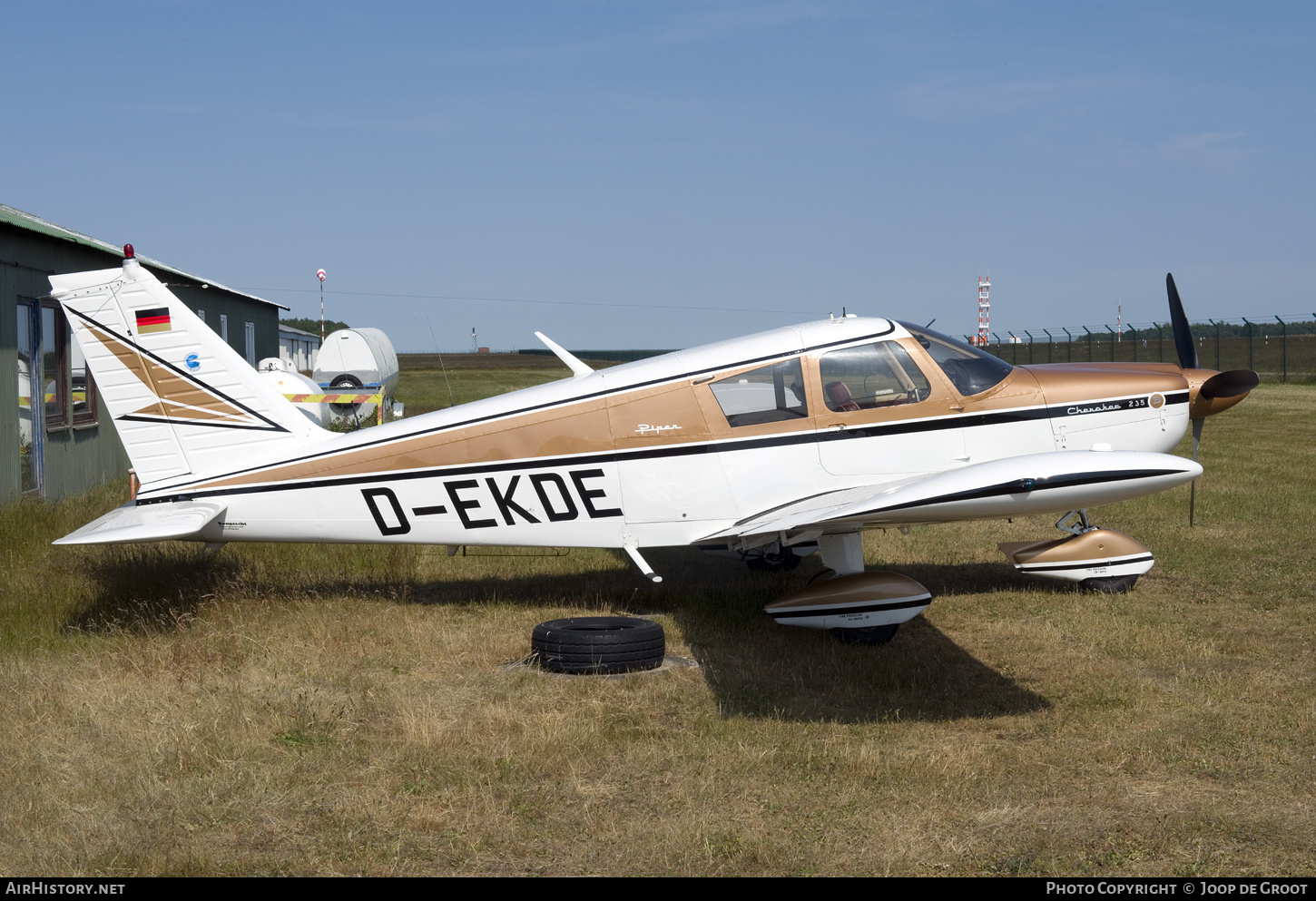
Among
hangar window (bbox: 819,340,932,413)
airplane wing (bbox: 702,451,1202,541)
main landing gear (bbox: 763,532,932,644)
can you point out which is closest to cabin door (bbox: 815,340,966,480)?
hangar window (bbox: 819,340,932,413)

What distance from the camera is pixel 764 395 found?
25.6 ft

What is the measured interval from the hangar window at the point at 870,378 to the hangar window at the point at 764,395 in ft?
0.68

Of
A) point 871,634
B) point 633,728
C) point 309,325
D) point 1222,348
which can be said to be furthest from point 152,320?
point 309,325

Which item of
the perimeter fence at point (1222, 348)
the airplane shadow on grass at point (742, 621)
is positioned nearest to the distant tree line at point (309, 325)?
the perimeter fence at point (1222, 348)

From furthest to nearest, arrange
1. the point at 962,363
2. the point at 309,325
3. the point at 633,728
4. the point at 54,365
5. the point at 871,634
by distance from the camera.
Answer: the point at 309,325 < the point at 54,365 < the point at 962,363 < the point at 871,634 < the point at 633,728

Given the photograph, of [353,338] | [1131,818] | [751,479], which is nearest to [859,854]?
[1131,818]

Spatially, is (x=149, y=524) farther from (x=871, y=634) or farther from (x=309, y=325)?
(x=309, y=325)

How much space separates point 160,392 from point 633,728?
15.8ft

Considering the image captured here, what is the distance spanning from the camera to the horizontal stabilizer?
22.3 feet

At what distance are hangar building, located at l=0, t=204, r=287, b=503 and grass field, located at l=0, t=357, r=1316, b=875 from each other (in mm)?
2483

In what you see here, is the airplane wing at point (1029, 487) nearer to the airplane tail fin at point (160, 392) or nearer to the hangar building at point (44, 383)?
the airplane tail fin at point (160, 392)
